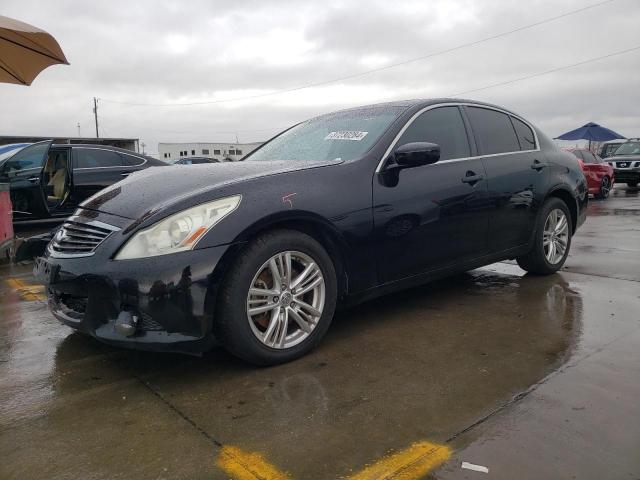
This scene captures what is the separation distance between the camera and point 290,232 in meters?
2.94

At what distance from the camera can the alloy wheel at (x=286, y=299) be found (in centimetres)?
284

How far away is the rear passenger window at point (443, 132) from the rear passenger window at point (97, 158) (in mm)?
6295

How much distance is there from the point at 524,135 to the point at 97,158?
21.8 ft

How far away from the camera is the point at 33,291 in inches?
191

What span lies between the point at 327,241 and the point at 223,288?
738 millimetres

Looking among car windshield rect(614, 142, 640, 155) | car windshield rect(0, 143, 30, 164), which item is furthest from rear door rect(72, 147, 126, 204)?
car windshield rect(614, 142, 640, 155)

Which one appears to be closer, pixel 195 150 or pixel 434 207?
pixel 434 207

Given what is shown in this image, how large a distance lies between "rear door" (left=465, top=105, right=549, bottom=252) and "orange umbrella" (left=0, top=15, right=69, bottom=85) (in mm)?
4076

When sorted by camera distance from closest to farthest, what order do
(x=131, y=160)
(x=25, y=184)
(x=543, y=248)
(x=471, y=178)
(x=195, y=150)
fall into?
(x=471, y=178) → (x=543, y=248) → (x=25, y=184) → (x=131, y=160) → (x=195, y=150)

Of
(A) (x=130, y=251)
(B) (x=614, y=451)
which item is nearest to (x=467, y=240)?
(B) (x=614, y=451)

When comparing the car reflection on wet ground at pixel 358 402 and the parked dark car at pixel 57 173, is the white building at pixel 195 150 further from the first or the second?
the car reflection on wet ground at pixel 358 402

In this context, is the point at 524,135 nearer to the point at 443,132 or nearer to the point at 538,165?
the point at 538,165

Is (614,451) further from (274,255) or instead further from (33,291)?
(33,291)

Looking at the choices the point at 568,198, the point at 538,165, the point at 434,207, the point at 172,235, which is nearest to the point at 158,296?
the point at 172,235
